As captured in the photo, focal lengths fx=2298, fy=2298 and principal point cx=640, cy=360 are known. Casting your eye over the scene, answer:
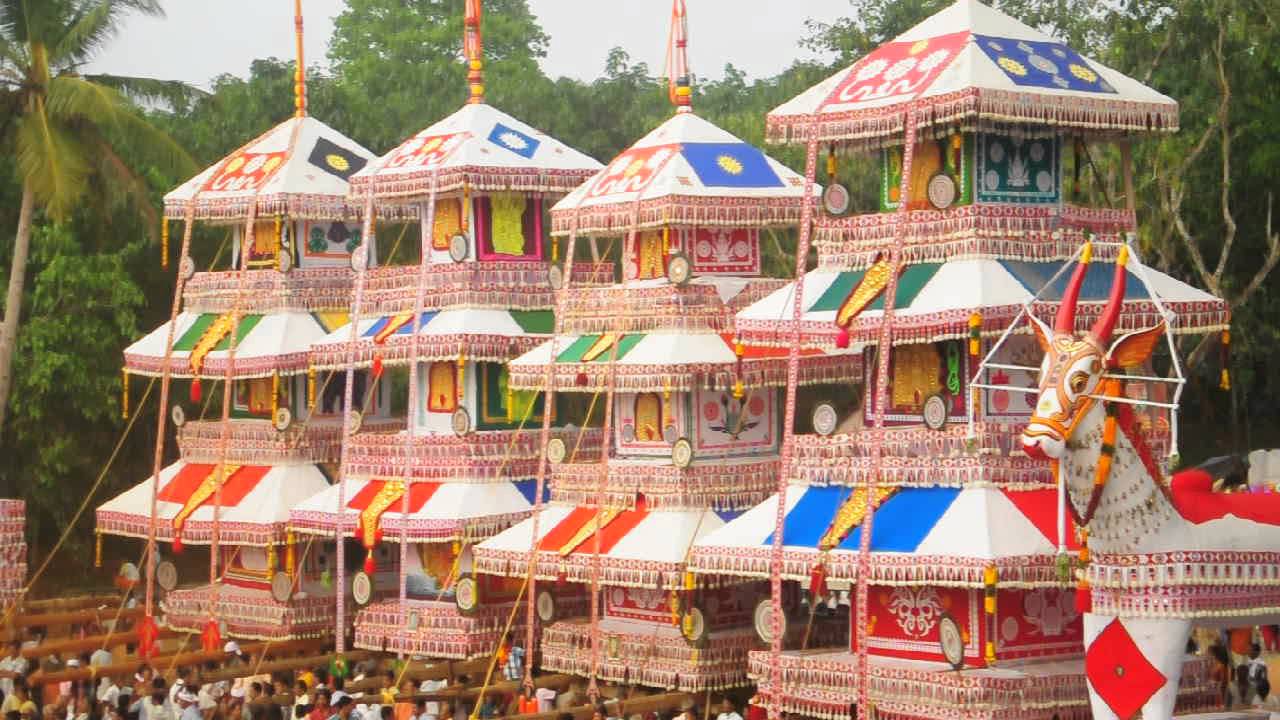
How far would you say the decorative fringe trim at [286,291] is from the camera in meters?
35.6

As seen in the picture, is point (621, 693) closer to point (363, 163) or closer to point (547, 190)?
point (547, 190)

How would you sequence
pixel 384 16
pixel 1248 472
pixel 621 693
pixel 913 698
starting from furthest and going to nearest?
1. pixel 384 16
2. pixel 1248 472
3. pixel 621 693
4. pixel 913 698

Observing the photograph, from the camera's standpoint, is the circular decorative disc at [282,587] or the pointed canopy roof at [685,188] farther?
the circular decorative disc at [282,587]

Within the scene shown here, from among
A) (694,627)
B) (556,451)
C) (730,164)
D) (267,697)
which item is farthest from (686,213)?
(267,697)

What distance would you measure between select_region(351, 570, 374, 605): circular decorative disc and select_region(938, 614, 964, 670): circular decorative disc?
10.9m

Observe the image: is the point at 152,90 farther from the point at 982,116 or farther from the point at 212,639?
the point at 982,116

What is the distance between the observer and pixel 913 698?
924 inches

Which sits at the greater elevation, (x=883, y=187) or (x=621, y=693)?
(x=883, y=187)

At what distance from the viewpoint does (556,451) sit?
30.9m

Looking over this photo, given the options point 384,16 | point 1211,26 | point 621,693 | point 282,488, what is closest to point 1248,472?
point 1211,26

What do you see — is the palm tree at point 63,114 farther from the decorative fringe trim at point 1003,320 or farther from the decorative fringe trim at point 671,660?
the decorative fringe trim at point 1003,320

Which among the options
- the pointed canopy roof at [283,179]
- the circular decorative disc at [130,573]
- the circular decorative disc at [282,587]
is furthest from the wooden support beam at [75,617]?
the pointed canopy roof at [283,179]

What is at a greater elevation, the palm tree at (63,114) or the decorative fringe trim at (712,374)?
the palm tree at (63,114)

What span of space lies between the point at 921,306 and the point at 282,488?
13458 mm
